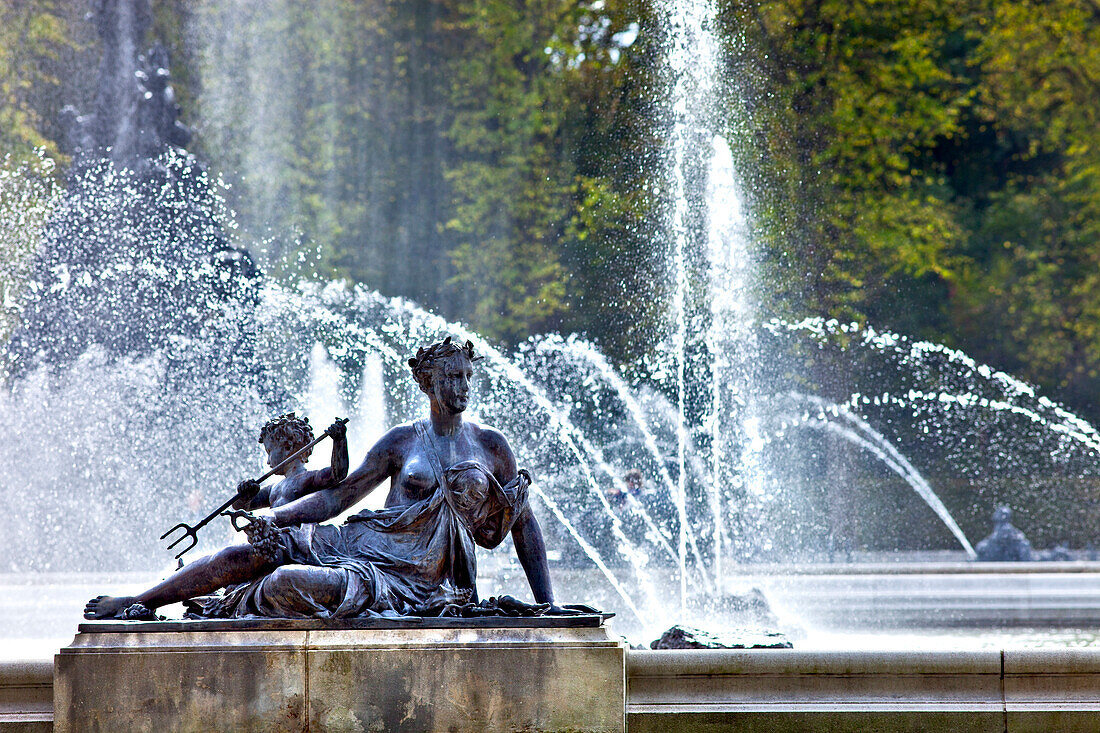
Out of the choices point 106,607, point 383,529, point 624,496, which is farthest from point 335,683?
point 624,496

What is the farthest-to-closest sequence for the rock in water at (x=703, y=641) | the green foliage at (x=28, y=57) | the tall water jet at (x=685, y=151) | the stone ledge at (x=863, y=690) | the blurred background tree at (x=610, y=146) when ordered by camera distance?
the green foliage at (x=28, y=57), the blurred background tree at (x=610, y=146), the tall water jet at (x=685, y=151), the rock in water at (x=703, y=641), the stone ledge at (x=863, y=690)

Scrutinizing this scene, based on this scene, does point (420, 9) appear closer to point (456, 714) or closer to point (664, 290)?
point (664, 290)

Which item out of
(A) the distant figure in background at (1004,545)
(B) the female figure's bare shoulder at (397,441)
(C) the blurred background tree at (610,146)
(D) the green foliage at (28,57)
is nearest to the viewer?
(B) the female figure's bare shoulder at (397,441)

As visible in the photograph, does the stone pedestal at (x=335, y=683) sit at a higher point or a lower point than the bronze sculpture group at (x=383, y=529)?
lower

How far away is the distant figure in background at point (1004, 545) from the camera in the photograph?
56.2ft

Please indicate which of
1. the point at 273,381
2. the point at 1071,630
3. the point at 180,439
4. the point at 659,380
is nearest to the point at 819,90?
the point at 659,380

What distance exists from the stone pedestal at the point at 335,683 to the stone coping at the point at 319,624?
0.03 metres

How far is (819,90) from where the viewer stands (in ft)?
64.1

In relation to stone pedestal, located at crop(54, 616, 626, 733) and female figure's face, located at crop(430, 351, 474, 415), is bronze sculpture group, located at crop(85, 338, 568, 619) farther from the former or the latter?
stone pedestal, located at crop(54, 616, 626, 733)

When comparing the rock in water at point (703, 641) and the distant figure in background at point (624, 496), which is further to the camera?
the distant figure in background at point (624, 496)

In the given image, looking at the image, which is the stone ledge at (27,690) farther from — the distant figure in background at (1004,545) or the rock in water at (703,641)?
the distant figure in background at (1004,545)

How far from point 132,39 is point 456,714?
700 inches

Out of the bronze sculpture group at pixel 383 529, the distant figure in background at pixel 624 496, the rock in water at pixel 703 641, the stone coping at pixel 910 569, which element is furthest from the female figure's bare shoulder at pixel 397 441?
the distant figure in background at pixel 624 496

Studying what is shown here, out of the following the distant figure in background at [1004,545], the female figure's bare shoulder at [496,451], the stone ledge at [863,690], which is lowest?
the stone ledge at [863,690]
